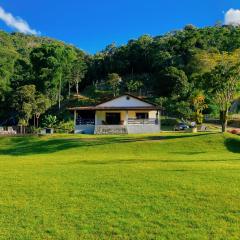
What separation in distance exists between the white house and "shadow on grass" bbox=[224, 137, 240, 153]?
1193 cm

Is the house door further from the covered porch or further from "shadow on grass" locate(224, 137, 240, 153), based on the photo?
"shadow on grass" locate(224, 137, 240, 153)

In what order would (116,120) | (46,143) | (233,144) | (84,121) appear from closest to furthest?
(233,144) < (46,143) < (84,121) < (116,120)

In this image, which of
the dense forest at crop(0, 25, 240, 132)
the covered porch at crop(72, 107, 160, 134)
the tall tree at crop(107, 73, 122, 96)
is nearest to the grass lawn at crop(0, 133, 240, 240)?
the covered porch at crop(72, 107, 160, 134)

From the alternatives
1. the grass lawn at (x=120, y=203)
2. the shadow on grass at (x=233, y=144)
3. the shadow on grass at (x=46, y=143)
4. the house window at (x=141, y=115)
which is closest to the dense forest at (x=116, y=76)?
the house window at (x=141, y=115)

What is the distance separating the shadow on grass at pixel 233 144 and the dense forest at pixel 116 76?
67.6ft

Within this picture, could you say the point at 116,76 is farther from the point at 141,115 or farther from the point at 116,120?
the point at 141,115

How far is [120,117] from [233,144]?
58.3ft

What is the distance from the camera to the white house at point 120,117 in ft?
129

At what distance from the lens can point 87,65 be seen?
328 feet

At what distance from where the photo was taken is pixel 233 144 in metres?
27.3

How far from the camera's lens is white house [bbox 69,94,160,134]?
39.2m

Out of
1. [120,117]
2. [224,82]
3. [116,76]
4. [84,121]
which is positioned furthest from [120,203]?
[116,76]

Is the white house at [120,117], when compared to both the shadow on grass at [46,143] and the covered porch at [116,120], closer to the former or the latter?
the covered porch at [116,120]

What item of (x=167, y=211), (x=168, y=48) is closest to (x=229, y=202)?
(x=167, y=211)
